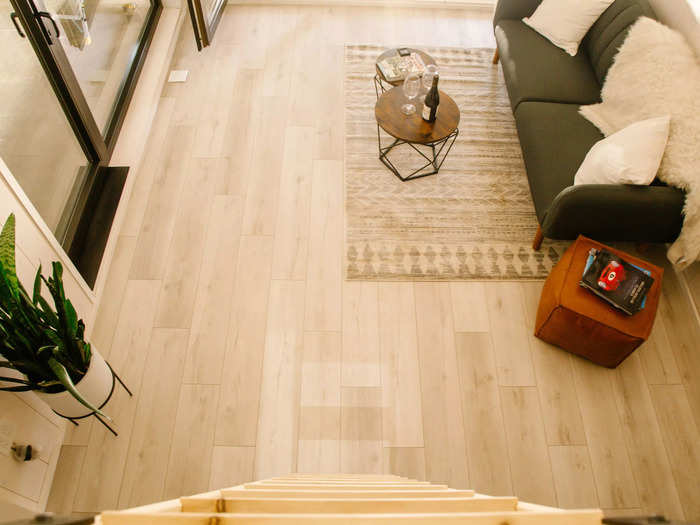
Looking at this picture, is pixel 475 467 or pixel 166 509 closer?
pixel 166 509

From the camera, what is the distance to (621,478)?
2.11 meters

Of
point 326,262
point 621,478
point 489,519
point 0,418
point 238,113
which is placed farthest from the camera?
point 238,113

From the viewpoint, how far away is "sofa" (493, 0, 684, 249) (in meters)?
2.25

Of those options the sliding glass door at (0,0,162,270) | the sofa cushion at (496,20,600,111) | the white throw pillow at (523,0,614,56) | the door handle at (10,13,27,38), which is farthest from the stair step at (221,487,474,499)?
the white throw pillow at (523,0,614,56)

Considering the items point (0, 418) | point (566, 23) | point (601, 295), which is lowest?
point (601, 295)

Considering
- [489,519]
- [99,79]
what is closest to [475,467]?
[489,519]

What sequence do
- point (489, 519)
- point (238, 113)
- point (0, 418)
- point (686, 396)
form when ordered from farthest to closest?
point (238, 113), point (686, 396), point (0, 418), point (489, 519)

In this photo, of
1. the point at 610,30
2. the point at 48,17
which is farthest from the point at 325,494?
the point at 610,30

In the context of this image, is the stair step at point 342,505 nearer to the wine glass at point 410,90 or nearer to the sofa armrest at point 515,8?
the wine glass at point 410,90

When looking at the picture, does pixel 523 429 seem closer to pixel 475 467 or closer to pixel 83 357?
pixel 475 467

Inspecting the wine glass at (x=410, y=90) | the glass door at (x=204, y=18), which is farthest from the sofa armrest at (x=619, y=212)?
the glass door at (x=204, y=18)

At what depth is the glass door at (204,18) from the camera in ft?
10.5

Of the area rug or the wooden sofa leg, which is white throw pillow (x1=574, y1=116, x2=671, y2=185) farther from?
the area rug

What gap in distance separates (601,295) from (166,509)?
6.69 feet
